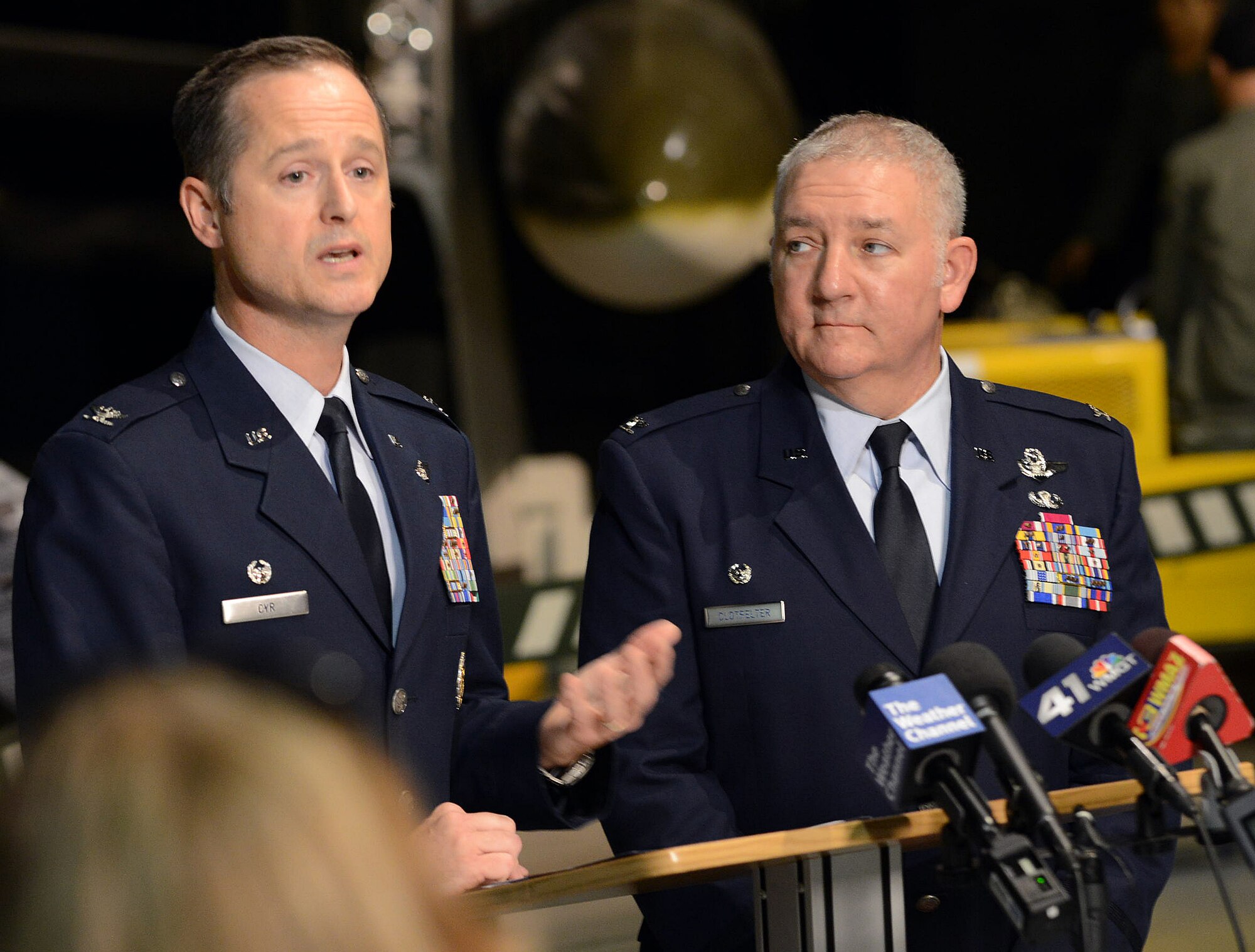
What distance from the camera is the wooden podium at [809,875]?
1.26 m

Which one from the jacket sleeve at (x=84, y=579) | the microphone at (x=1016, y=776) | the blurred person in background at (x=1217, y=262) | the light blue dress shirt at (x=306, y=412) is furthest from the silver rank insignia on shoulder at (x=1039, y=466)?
the blurred person in background at (x=1217, y=262)

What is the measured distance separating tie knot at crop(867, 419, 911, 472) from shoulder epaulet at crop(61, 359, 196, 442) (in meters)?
0.71

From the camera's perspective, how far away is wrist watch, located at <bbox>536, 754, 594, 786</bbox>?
1527mm

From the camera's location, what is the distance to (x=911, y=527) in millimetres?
1699

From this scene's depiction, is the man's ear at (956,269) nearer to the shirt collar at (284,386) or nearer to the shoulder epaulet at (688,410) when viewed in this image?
the shoulder epaulet at (688,410)

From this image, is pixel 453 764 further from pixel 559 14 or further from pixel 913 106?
pixel 913 106

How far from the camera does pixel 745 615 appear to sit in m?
1.67

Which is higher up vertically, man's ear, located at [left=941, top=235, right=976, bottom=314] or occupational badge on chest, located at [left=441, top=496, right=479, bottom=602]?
man's ear, located at [left=941, top=235, right=976, bottom=314]

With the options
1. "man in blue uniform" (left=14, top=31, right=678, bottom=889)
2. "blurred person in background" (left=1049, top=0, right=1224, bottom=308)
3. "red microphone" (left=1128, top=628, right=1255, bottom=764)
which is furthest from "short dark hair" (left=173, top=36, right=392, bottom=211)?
"blurred person in background" (left=1049, top=0, right=1224, bottom=308)

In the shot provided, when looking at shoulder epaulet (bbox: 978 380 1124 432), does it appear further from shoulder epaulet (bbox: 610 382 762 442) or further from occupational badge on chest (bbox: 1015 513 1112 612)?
shoulder epaulet (bbox: 610 382 762 442)

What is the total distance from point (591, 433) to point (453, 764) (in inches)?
184

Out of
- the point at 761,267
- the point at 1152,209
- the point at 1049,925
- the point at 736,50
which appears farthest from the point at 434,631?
the point at 1152,209

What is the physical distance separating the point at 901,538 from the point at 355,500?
1.87 ft

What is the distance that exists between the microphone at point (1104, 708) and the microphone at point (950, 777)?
0.10 m
